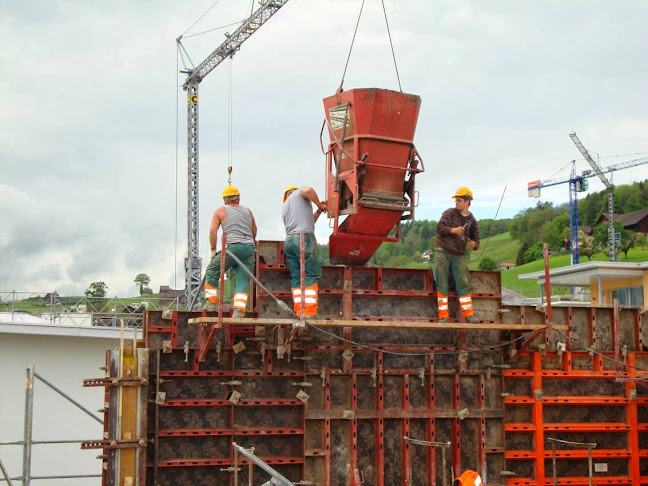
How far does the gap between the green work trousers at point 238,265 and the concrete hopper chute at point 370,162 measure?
1.52 meters

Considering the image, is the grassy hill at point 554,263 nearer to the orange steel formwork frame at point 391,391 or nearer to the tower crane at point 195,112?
the tower crane at point 195,112

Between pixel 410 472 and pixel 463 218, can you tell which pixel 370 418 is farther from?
pixel 463 218

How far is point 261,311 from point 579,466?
6194 millimetres

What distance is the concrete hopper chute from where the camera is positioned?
1212cm

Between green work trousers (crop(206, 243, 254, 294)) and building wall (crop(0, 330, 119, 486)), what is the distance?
402 inches

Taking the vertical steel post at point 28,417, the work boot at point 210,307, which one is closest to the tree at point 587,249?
the work boot at point 210,307

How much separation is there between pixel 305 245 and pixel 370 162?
1.72 meters

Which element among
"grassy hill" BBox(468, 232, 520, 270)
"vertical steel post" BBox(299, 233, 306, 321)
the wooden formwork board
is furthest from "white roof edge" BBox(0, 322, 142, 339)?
"grassy hill" BBox(468, 232, 520, 270)

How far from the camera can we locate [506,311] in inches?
527

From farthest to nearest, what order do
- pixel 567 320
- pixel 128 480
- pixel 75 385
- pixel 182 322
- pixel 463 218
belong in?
pixel 75 385 < pixel 567 320 < pixel 463 218 < pixel 182 322 < pixel 128 480

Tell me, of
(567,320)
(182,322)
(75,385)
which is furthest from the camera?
(75,385)

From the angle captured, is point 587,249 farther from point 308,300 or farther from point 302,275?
point 302,275

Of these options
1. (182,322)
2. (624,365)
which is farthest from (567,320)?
(182,322)

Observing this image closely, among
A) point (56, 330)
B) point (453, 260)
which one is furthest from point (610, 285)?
point (56, 330)
